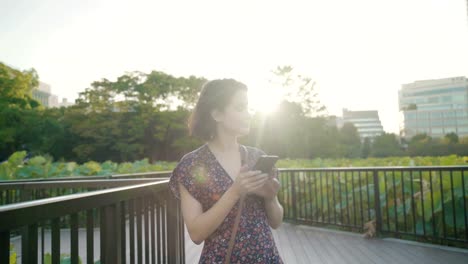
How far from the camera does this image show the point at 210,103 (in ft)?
4.86

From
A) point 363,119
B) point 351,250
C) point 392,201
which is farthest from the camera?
point 363,119

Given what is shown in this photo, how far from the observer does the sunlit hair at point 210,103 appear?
1.45 meters

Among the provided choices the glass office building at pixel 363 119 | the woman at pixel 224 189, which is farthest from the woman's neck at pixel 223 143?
the glass office building at pixel 363 119

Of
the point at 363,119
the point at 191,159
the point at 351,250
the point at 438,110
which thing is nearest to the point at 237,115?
the point at 191,159

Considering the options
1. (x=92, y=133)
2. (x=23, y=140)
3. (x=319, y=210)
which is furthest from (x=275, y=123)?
(x=319, y=210)

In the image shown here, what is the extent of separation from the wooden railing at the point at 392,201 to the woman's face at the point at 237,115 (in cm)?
345

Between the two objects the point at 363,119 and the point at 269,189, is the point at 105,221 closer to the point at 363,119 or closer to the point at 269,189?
the point at 269,189

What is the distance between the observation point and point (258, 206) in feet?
4.71

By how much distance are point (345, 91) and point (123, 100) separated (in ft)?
93.3

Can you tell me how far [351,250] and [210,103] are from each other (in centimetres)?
344

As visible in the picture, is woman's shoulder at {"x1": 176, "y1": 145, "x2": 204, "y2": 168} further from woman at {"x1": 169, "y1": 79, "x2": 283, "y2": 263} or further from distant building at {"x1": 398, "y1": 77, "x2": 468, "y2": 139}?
distant building at {"x1": 398, "y1": 77, "x2": 468, "y2": 139}

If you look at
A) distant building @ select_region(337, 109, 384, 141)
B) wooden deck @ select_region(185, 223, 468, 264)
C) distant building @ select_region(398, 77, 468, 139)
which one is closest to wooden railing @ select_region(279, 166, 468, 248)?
wooden deck @ select_region(185, 223, 468, 264)

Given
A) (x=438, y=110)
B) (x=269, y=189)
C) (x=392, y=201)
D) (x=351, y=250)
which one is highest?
(x=438, y=110)

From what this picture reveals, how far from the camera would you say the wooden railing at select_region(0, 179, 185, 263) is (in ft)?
2.86
